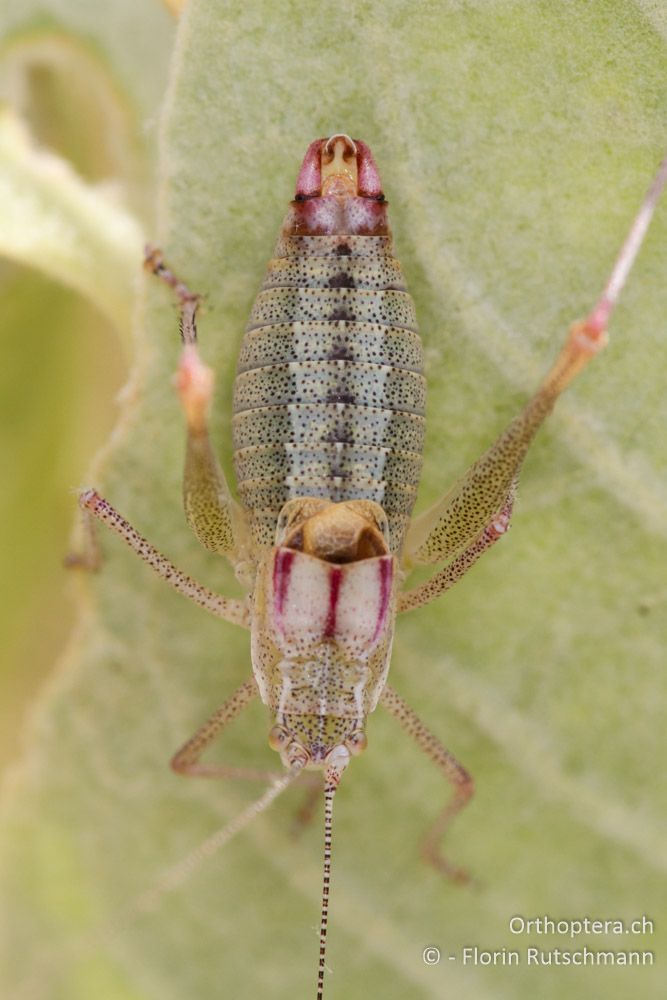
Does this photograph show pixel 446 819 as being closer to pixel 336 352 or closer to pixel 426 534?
pixel 426 534

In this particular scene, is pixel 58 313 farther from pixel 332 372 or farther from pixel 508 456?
pixel 508 456

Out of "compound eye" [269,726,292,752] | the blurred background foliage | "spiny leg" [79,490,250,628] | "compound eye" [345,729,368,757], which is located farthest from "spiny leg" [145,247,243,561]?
"compound eye" [345,729,368,757]

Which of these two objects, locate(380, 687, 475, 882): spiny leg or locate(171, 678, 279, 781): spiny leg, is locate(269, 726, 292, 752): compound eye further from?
locate(380, 687, 475, 882): spiny leg

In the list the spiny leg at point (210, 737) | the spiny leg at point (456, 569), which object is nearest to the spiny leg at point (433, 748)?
the spiny leg at point (456, 569)

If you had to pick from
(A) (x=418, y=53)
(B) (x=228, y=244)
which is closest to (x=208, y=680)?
(B) (x=228, y=244)

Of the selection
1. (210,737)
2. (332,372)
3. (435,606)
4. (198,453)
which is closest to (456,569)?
(435,606)

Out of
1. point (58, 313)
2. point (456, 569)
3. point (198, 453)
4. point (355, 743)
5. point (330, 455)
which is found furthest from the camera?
point (58, 313)

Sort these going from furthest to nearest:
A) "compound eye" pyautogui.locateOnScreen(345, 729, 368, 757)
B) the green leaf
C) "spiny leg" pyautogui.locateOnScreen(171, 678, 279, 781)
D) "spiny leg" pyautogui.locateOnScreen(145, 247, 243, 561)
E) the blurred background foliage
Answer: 1. "spiny leg" pyautogui.locateOnScreen(171, 678, 279, 781)
2. the blurred background foliage
3. "compound eye" pyautogui.locateOnScreen(345, 729, 368, 757)
4. the green leaf
5. "spiny leg" pyautogui.locateOnScreen(145, 247, 243, 561)
